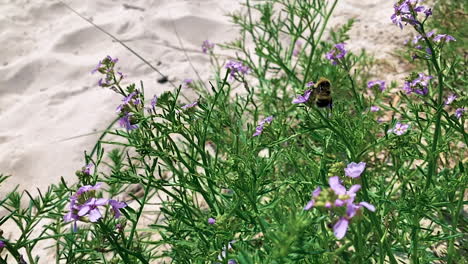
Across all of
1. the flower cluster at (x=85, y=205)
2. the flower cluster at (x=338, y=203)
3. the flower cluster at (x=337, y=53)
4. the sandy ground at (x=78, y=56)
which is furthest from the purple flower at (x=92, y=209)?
the sandy ground at (x=78, y=56)

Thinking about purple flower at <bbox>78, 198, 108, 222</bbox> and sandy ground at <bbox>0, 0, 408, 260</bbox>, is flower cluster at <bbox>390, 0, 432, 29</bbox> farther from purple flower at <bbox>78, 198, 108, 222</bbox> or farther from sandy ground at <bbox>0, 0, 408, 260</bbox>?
sandy ground at <bbox>0, 0, 408, 260</bbox>

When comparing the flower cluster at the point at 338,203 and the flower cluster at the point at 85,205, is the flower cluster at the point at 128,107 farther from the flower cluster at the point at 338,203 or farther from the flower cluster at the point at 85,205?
the flower cluster at the point at 338,203

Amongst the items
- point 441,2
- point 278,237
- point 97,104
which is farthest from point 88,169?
point 441,2

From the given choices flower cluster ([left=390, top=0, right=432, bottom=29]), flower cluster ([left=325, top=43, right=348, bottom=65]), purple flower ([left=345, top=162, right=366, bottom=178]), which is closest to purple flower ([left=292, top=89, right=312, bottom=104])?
purple flower ([left=345, top=162, right=366, bottom=178])

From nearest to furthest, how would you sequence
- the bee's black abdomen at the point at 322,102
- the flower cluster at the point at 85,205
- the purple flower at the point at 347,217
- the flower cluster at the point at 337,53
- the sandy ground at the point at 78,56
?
the purple flower at the point at 347,217 → the flower cluster at the point at 85,205 → the bee's black abdomen at the point at 322,102 → the flower cluster at the point at 337,53 → the sandy ground at the point at 78,56

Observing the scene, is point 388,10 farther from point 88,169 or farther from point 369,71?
point 88,169

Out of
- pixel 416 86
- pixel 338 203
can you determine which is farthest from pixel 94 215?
pixel 416 86
